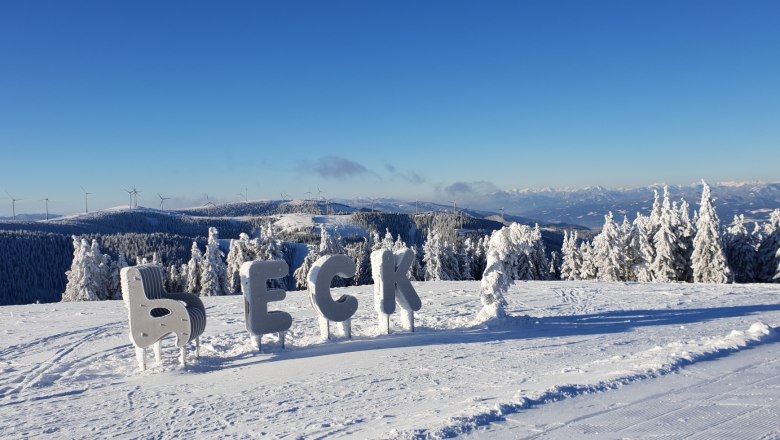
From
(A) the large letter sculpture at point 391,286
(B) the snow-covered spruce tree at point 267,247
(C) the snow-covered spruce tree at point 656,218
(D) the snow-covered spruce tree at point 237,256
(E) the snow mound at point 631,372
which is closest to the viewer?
(E) the snow mound at point 631,372

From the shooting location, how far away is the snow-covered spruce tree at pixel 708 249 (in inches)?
1384

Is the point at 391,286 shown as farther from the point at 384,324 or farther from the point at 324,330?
the point at 324,330

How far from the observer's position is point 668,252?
3794 cm

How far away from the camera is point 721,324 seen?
1589cm

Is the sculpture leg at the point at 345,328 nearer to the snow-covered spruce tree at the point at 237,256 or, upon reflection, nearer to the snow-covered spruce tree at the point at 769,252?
the snow-covered spruce tree at the point at 237,256

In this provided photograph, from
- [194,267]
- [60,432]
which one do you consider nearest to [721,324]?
[60,432]

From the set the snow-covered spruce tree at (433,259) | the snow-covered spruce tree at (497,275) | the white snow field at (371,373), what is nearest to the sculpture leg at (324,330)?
the white snow field at (371,373)

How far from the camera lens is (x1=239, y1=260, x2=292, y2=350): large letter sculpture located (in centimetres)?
1356

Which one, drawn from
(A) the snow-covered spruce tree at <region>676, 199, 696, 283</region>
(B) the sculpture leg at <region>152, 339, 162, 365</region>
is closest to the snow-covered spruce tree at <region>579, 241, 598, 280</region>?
(A) the snow-covered spruce tree at <region>676, 199, 696, 283</region>

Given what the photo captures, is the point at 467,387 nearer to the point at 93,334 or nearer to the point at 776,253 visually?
the point at 93,334

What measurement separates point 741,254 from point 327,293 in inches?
1554

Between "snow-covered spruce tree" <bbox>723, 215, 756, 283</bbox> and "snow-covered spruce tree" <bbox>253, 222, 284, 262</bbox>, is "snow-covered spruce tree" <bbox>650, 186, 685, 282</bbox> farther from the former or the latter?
"snow-covered spruce tree" <bbox>253, 222, 284, 262</bbox>

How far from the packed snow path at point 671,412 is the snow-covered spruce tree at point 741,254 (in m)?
36.7

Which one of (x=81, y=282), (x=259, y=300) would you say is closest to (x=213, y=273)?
(x=81, y=282)
